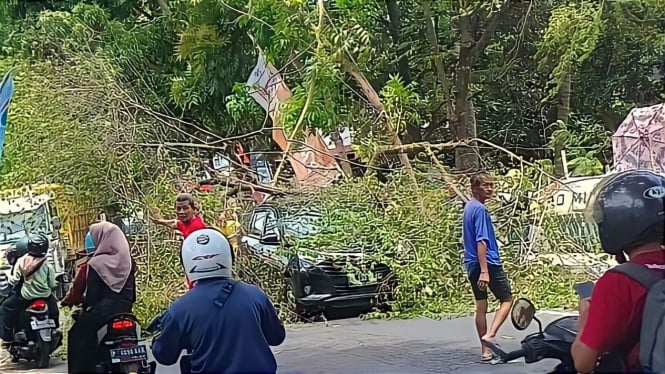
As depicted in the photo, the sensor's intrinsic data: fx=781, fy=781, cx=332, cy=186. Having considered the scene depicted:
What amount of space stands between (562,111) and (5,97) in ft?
10.3

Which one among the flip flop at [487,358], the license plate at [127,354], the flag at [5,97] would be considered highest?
the flag at [5,97]

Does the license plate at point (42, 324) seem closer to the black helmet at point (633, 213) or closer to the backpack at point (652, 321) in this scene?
the black helmet at point (633, 213)

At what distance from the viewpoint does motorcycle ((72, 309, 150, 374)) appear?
10.6 ft

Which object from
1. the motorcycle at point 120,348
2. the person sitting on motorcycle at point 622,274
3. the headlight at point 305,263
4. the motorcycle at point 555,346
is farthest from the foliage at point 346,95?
the person sitting on motorcycle at point 622,274

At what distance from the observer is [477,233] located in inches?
165

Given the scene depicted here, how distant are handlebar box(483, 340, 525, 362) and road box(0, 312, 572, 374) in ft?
0.12

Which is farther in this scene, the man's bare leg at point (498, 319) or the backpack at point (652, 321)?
the man's bare leg at point (498, 319)

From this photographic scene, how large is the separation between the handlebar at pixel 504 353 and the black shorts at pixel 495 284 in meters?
0.33

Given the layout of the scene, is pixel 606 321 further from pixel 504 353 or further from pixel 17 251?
pixel 17 251

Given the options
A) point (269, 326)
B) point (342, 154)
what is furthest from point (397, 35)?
point (269, 326)

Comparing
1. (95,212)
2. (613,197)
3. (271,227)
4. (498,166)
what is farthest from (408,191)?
(613,197)

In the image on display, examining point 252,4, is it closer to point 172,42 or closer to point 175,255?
point 172,42

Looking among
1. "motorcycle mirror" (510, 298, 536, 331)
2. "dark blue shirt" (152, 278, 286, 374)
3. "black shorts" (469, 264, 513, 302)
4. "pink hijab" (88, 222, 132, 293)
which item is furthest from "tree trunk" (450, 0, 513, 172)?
"dark blue shirt" (152, 278, 286, 374)

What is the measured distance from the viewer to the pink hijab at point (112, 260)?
3.41 meters
